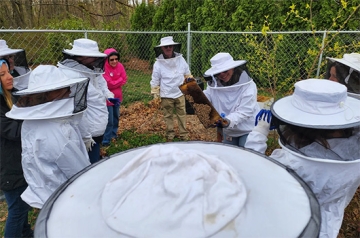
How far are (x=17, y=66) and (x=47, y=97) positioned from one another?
63.4 inches

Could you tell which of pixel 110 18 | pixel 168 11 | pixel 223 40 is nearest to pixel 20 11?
pixel 110 18

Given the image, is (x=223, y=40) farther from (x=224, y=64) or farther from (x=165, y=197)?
(x=165, y=197)

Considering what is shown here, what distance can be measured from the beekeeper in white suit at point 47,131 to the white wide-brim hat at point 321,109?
1.52m

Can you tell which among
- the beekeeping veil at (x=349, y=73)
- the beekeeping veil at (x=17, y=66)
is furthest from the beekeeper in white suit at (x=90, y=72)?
the beekeeping veil at (x=349, y=73)

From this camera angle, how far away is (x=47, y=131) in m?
1.98

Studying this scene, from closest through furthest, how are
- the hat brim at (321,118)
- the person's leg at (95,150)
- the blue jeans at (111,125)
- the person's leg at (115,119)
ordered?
the hat brim at (321,118), the person's leg at (95,150), the blue jeans at (111,125), the person's leg at (115,119)

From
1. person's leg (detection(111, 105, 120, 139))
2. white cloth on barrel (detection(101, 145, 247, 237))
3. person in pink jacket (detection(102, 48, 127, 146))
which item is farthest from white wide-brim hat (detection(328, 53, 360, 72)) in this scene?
person's leg (detection(111, 105, 120, 139))

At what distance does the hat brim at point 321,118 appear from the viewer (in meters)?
1.59

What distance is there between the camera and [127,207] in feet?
3.81

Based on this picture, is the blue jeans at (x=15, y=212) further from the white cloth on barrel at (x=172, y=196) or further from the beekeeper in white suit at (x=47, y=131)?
the white cloth on barrel at (x=172, y=196)

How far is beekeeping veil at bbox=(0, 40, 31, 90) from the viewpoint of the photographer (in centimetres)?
288

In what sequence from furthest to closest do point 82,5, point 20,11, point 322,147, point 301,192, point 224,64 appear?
point 82,5, point 20,11, point 224,64, point 322,147, point 301,192

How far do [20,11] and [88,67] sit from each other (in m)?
14.1

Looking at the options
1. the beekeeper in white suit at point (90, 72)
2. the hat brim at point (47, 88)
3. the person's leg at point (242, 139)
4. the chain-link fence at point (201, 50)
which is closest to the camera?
the hat brim at point (47, 88)
